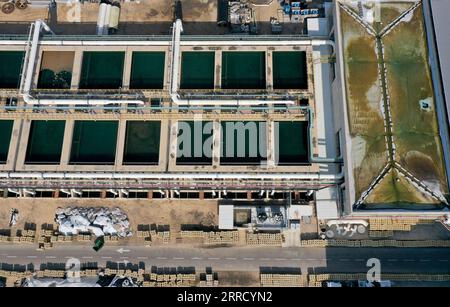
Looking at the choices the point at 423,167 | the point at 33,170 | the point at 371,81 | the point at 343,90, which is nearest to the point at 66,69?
the point at 33,170

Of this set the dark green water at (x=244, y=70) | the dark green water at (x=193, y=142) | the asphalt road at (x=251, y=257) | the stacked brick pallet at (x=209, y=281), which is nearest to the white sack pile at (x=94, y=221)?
the asphalt road at (x=251, y=257)

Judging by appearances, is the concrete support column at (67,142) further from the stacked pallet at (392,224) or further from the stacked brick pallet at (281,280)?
the stacked pallet at (392,224)

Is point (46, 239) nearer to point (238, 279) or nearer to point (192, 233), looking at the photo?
point (192, 233)

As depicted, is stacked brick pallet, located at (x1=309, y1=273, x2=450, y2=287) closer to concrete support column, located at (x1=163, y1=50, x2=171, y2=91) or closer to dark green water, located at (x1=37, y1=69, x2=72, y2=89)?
concrete support column, located at (x1=163, y1=50, x2=171, y2=91)

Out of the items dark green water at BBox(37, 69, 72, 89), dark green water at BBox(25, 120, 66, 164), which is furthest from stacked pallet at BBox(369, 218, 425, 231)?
dark green water at BBox(37, 69, 72, 89)

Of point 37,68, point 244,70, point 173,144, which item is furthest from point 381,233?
point 37,68

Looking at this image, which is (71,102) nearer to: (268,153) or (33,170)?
(33,170)
